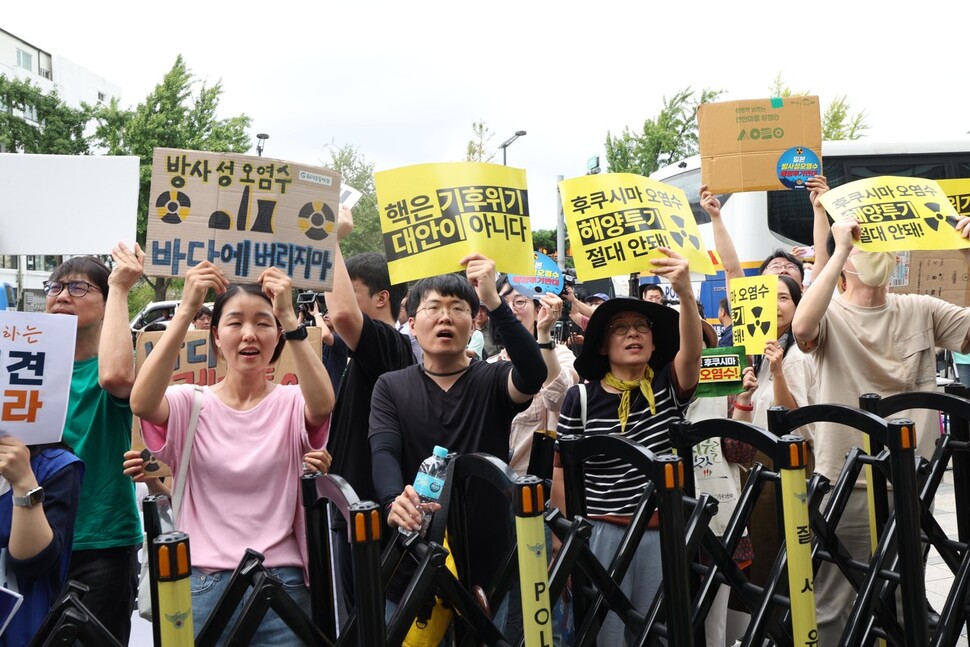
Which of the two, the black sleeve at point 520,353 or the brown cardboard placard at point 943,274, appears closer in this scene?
the black sleeve at point 520,353

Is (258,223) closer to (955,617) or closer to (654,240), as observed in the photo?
(654,240)

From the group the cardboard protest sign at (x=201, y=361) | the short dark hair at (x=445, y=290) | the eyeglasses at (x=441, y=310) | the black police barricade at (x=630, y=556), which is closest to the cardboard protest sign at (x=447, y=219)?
the short dark hair at (x=445, y=290)

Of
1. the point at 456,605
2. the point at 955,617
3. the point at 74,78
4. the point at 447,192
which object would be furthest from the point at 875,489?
the point at 74,78

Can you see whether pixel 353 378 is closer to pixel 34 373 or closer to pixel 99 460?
pixel 99 460

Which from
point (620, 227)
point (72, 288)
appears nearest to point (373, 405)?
point (72, 288)

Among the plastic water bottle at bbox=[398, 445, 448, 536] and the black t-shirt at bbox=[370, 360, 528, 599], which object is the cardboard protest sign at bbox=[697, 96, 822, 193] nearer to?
the black t-shirt at bbox=[370, 360, 528, 599]

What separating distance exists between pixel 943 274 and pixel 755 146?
1.17 metres

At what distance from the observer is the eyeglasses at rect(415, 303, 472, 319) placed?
2.92 metres

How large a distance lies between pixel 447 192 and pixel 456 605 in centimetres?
170

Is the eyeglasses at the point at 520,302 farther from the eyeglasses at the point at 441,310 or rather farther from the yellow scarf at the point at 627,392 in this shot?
the eyeglasses at the point at 441,310

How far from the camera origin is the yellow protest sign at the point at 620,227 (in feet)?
11.3

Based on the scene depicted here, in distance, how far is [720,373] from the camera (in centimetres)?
361

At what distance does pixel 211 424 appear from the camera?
8.39 feet

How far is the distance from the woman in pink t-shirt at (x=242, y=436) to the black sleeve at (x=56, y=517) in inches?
10.2
